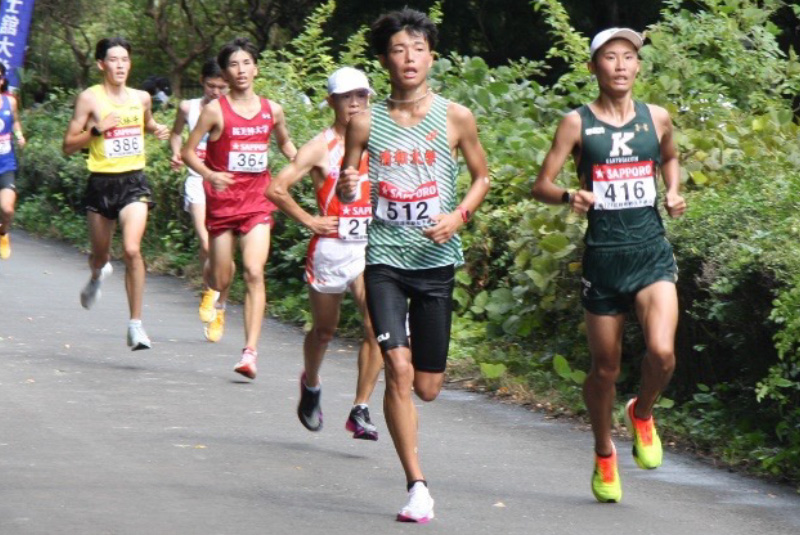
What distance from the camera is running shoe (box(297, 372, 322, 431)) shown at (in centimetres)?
859

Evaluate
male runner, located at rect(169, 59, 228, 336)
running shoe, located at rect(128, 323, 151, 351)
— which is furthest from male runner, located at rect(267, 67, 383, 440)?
male runner, located at rect(169, 59, 228, 336)

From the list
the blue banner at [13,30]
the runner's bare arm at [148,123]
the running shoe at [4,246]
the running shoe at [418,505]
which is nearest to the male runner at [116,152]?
the runner's bare arm at [148,123]

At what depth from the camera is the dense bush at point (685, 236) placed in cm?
837

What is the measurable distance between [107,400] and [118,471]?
7.16 feet

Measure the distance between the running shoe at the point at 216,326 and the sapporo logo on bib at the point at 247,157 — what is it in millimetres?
1572

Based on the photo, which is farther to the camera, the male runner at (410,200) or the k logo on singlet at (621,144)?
the k logo on singlet at (621,144)

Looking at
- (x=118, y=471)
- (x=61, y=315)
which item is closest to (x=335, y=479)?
(x=118, y=471)

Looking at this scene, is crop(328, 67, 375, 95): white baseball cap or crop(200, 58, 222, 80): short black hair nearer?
crop(328, 67, 375, 95): white baseball cap

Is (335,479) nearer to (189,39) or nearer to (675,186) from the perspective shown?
(675,186)

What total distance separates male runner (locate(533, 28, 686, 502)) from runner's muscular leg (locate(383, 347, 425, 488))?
2.98ft

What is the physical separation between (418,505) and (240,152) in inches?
190

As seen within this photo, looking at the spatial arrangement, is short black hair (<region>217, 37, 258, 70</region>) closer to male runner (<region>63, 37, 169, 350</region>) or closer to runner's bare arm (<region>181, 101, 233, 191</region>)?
runner's bare arm (<region>181, 101, 233, 191</region>)

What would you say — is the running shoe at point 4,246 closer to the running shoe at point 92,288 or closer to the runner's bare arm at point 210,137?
the running shoe at point 92,288

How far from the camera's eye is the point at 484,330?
11.8 meters
